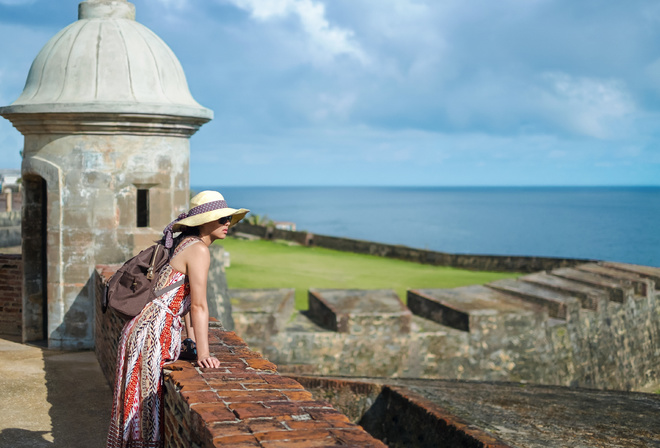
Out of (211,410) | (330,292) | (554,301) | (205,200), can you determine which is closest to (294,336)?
(330,292)

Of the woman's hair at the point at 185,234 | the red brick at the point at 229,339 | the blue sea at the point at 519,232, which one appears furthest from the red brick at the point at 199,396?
the blue sea at the point at 519,232

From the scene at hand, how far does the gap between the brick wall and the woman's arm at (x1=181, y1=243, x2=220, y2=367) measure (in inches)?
214

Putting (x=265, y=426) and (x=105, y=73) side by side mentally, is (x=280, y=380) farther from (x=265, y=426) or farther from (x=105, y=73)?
(x=105, y=73)

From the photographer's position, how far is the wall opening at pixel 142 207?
26.6 ft

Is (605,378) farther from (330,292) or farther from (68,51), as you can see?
(68,51)

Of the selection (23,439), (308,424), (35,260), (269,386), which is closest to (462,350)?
(35,260)

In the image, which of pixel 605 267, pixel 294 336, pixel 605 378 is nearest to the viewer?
pixel 294 336

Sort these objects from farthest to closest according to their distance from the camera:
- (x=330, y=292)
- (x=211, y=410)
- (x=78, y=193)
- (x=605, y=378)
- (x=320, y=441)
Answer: (x=605, y=378) < (x=330, y=292) < (x=78, y=193) < (x=211, y=410) < (x=320, y=441)

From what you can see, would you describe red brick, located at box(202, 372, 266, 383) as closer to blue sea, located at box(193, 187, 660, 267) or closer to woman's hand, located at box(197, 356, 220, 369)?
woman's hand, located at box(197, 356, 220, 369)

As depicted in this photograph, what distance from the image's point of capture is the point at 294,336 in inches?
489

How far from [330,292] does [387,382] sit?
4.42 m

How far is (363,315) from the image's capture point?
12453 mm

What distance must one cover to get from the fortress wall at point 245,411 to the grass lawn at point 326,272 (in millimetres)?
11522

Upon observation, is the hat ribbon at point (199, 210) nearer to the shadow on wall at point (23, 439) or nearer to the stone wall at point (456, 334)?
the shadow on wall at point (23, 439)
